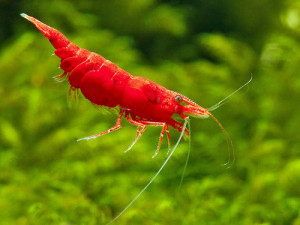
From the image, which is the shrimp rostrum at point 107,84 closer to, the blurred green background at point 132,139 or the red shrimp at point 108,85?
the red shrimp at point 108,85

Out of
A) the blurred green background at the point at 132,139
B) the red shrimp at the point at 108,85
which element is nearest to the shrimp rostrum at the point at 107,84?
the red shrimp at the point at 108,85

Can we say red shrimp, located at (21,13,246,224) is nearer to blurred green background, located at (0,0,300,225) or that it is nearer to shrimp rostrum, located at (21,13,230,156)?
shrimp rostrum, located at (21,13,230,156)

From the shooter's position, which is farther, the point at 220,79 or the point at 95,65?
the point at 220,79

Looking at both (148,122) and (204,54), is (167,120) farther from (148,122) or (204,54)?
(204,54)

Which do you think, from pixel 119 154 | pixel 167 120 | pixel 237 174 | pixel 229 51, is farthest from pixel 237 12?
pixel 167 120

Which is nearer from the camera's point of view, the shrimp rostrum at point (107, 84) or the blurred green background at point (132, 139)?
the shrimp rostrum at point (107, 84)

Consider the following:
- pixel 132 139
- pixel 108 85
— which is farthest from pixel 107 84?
pixel 132 139

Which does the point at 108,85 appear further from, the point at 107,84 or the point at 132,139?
the point at 132,139
